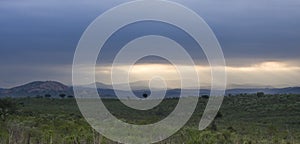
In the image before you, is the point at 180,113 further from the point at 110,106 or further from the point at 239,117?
the point at 110,106

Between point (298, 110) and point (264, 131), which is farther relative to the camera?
point (298, 110)

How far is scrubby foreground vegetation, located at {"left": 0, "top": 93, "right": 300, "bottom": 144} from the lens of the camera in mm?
26219

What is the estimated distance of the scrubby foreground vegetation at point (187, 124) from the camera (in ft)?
86.0

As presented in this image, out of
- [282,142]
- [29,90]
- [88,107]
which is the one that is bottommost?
[282,142]

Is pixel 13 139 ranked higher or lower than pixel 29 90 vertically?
lower

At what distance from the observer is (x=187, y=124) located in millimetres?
44438

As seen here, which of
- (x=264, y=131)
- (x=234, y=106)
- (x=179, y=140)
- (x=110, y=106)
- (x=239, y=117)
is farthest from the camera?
(x=110, y=106)

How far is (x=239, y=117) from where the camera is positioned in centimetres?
6003

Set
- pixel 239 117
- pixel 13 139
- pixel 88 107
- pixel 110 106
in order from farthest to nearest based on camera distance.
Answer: pixel 110 106 → pixel 239 117 → pixel 88 107 → pixel 13 139

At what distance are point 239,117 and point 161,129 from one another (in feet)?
99.9

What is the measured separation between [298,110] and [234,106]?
10.3 m

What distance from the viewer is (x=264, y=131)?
3959 centimetres

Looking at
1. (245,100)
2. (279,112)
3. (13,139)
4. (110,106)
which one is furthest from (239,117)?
(13,139)

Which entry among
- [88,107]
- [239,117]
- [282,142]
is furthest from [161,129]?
[239,117]
